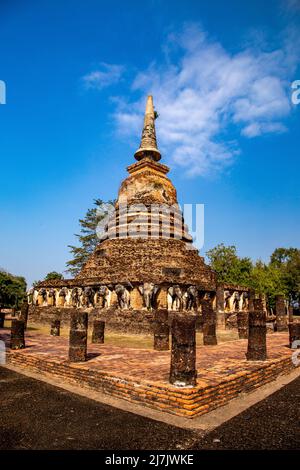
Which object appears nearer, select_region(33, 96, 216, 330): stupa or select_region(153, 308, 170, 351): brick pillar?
select_region(153, 308, 170, 351): brick pillar

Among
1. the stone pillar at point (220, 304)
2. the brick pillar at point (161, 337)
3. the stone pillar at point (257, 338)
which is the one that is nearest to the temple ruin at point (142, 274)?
the stone pillar at point (220, 304)

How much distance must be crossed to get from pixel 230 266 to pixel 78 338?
3085 centimetres

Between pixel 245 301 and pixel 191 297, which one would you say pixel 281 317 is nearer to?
pixel 245 301

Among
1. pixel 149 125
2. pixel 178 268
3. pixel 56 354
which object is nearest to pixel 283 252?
pixel 149 125

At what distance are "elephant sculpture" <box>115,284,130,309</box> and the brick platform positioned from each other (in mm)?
6087

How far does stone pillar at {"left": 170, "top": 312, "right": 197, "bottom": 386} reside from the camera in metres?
4.59

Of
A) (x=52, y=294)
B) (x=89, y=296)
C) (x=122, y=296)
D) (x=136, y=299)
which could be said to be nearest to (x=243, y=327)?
(x=136, y=299)

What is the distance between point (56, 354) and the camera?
296 inches

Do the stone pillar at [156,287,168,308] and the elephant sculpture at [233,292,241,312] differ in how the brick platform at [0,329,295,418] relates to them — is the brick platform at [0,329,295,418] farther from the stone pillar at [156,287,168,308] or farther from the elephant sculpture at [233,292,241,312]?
the elephant sculpture at [233,292,241,312]

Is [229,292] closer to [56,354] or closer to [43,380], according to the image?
[56,354]

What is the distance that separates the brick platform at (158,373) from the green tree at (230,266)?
2623 cm

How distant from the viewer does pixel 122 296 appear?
14.5 m

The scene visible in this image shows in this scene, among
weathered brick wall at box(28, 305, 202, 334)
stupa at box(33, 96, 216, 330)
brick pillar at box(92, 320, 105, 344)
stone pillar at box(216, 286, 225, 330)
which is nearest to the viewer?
brick pillar at box(92, 320, 105, 344)

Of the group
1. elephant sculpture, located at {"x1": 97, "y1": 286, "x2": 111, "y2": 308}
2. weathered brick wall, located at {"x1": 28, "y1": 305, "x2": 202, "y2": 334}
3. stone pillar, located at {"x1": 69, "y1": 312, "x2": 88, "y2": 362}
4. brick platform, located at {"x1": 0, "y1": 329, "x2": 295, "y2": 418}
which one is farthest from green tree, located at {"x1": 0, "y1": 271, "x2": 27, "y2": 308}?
stone pillar, located at {"x1": 69, "y1": 312, "x2": 88, "y2": 362}
